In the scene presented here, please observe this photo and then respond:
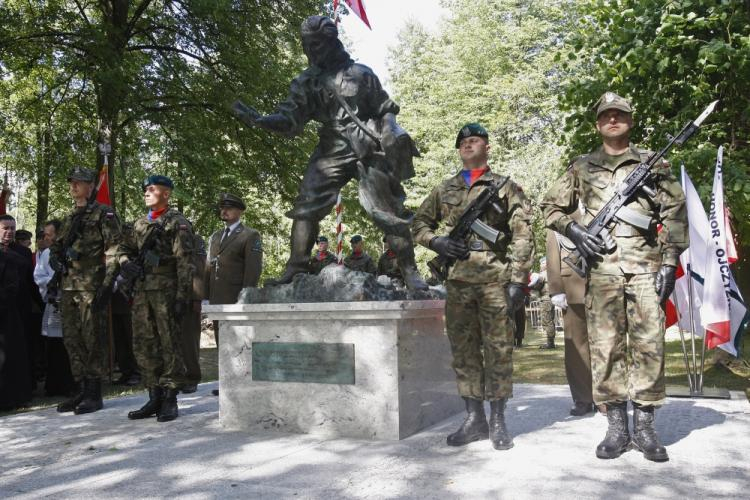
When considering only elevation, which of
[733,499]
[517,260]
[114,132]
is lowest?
[733,499]

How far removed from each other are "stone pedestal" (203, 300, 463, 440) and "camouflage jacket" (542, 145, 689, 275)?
137 centimetres

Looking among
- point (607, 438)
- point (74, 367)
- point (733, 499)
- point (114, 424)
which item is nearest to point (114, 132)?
point (74, 367)

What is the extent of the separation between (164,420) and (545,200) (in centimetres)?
371

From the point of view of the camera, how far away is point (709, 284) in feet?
22.8

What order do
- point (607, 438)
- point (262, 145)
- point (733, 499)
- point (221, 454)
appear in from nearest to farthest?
point (733, 499) < point (607, 438) < point (221, 454) < point (262, 145)

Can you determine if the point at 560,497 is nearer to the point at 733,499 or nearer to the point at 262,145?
the point at 733,499

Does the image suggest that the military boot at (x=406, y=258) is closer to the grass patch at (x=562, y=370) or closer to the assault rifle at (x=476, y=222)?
the assault rifle at (x=476, y=222)

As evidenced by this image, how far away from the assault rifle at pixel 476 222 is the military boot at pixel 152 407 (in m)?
2.95

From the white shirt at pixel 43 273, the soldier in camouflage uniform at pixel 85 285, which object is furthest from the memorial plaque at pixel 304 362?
the white shirt at pixel 43 273

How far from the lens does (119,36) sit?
1367 centimetres

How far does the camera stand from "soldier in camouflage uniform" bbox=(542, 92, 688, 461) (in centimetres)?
416

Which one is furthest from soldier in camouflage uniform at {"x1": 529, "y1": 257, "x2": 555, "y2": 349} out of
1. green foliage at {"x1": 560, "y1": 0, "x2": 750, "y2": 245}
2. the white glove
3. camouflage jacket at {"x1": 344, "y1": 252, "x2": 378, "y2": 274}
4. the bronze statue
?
the bronze statue

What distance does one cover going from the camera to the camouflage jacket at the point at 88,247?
6.47 m

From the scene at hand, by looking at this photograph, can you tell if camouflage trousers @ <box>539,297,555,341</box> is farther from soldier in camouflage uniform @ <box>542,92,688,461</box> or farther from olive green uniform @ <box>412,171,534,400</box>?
soldier in camouflage uniform @ <box>542,92,688,461</box>
